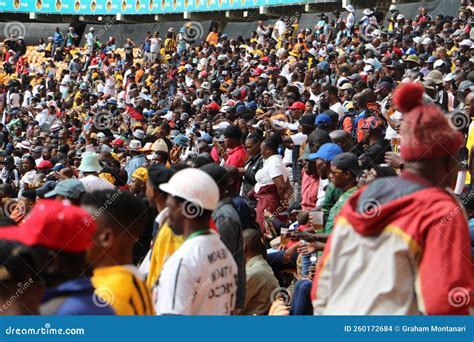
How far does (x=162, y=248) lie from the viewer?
17.0 ft

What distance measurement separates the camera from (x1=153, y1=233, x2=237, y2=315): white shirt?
13.6 feet

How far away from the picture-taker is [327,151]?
24.9 ft

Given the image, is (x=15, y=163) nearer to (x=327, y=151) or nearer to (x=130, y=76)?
(x=327, y=151)

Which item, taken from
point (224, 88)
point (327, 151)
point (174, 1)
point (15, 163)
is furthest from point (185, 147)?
point (174, 1)

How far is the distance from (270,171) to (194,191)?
17.4 feet

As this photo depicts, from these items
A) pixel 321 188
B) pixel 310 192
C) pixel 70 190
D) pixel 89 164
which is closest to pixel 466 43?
pixel 89 164

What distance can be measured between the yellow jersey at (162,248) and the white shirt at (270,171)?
4513 millimetres

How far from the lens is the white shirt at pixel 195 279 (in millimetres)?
4160

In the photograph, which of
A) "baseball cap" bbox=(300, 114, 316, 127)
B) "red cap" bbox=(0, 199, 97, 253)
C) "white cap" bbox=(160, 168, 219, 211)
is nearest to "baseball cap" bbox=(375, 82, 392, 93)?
"baseball cap" bbox=(300, 114, 316, 127)

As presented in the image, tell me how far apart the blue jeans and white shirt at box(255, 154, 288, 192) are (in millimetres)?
3168

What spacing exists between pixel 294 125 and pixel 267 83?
7.39 m

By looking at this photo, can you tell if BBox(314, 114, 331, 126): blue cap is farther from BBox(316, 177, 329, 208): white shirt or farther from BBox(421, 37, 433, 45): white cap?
BBox(421, 37, 433, 45): white cap

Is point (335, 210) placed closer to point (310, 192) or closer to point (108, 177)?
point (310, 192)

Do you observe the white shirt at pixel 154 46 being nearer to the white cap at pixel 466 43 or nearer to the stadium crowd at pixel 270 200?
the stadium crowd at pixel 270 200
